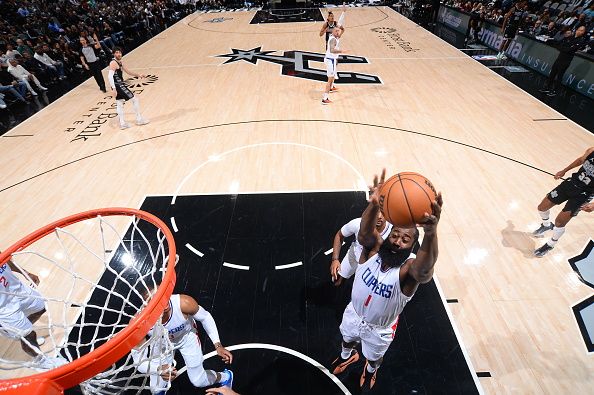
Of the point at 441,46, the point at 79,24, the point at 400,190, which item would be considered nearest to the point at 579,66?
the point at 441,46

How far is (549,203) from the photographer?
183 inches

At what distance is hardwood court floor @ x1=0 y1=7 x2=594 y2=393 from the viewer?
3920 millimetres

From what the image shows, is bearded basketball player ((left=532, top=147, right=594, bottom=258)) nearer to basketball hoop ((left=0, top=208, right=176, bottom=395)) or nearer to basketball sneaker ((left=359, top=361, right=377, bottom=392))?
basketball sneaker ((left=359, top=361, right=377, bottom=392))

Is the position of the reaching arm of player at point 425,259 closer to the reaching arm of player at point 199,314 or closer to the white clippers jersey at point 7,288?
the reaching arm of player at point 199,314

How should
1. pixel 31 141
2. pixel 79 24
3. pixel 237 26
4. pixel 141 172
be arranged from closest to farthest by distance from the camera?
pixel 141 172
pixel 31 141
pixel 79 24
pixel 237 26

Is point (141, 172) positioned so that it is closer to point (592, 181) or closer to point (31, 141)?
point (31, 141)

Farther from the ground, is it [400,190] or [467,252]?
[400,190]

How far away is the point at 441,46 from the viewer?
1335 cm

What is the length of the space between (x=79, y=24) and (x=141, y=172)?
40.4ft

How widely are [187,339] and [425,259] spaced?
80.9 inches

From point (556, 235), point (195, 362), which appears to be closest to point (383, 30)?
point (556, 235)

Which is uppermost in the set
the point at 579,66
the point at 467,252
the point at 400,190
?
the point at 400,190

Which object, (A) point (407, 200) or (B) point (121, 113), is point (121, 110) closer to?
(B) point (121, 113)

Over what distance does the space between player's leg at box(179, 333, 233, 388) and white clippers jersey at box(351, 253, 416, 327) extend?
142 cm
